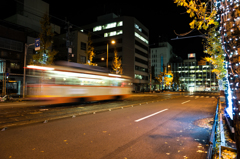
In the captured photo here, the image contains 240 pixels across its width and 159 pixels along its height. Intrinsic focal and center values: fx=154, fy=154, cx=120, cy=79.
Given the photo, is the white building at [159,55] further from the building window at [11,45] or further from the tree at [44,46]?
the tree at [44,46]

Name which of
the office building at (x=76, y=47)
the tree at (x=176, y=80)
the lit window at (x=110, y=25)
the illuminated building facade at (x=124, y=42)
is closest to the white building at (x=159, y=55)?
the tree at (x=176, y=80)

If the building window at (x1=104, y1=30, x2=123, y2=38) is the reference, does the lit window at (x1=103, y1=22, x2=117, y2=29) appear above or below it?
above

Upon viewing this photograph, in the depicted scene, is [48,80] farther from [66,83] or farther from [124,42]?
[124,42]

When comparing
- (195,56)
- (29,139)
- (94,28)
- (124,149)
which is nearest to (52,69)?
(29,139)

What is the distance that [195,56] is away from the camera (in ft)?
405

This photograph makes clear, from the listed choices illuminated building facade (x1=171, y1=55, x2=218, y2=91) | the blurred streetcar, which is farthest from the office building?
illuminated building facade (x1=171, y1=55, x2=218, y2=91)

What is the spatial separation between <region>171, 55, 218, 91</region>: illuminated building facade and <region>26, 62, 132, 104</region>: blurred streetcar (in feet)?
342

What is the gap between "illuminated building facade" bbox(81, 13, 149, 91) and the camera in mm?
57969

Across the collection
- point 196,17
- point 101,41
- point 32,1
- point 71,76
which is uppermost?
point 32,1

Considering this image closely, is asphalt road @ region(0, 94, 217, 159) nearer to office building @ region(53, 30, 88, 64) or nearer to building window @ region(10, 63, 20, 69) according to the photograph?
building window @ region(10, 63, 20, 69)

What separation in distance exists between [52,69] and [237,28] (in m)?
12.3

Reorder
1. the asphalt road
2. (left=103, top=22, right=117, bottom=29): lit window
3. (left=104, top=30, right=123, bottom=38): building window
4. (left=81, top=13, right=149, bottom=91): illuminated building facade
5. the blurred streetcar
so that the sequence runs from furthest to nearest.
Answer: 1. (left=103, top=22, right=117, bottom=29): lit window
2. (left=104, top=30, right=123, bottom=38): building window
3. (left=81, top=13, right=149, bottom=91): illuminated building facade
4. the blurred streetcar
5. the asphalt road

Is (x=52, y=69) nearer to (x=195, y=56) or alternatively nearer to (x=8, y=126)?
(x=8, y=126)

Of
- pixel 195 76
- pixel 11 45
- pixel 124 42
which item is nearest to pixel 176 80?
pixel 195 76
